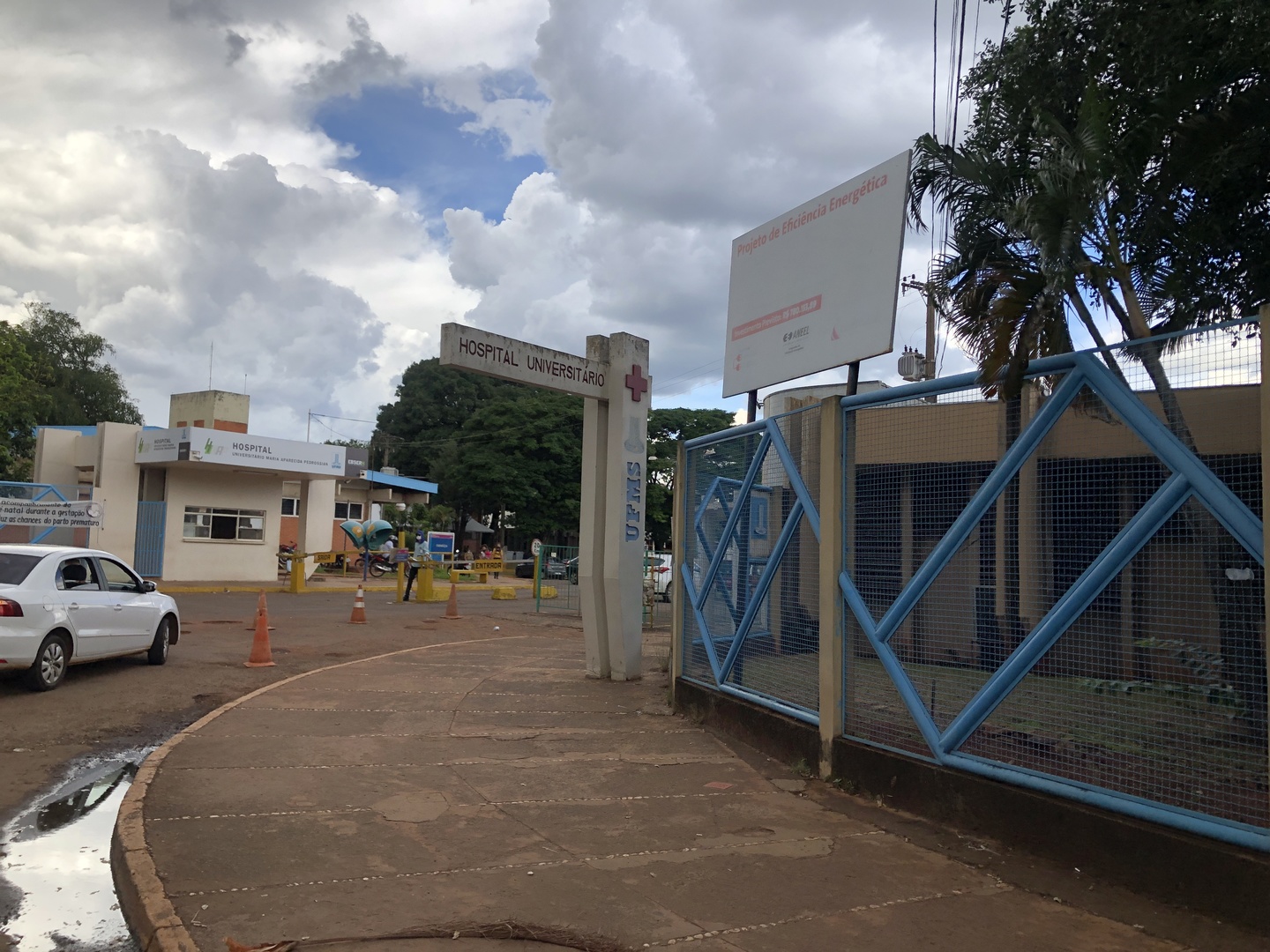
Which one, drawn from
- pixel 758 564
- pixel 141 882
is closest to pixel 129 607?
pixel 758 564

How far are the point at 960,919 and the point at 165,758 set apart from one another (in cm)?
561

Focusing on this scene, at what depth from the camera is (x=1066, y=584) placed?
16.9ft

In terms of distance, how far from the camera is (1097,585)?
194 inches

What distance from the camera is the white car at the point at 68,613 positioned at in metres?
9.60

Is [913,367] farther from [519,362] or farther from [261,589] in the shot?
[261,589]

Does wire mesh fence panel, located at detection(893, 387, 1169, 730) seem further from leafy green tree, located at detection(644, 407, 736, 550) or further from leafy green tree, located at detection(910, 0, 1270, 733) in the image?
leafy green tree, located at detection(644, 407, 736, 550)

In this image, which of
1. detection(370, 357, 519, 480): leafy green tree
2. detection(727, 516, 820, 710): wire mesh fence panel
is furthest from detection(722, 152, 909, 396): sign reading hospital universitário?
detection(370, 357, 519, 480): leafy green tree

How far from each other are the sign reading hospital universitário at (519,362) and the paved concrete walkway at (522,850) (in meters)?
3.83

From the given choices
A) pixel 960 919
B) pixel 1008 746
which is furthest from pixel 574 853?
pixel 1008 746

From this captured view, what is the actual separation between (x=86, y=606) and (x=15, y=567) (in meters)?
0.84


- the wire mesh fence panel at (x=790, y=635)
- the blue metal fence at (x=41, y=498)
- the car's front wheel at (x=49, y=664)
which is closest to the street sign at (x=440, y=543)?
the blue metal fence at (x=41, y=498)

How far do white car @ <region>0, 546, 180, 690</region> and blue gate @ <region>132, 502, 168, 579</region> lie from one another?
64.0ft

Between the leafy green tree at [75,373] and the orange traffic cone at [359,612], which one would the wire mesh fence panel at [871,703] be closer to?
the orange traffic cone at [359,612]

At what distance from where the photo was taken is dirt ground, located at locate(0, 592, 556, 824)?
7.82m
